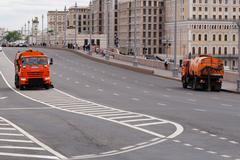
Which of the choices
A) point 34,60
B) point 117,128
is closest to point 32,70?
point 34,60

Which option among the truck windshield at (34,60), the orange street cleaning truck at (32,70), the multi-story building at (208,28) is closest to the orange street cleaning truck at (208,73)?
the orange street cleaning truck at (32,70)

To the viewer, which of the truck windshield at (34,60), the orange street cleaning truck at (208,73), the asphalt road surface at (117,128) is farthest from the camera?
the orange street cleaning truck at (208,73)

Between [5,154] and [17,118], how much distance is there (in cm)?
998

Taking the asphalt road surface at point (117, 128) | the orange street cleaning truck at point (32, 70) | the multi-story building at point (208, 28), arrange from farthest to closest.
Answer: the multi-story building at point (208, 28)
the orange street cleaning truck at point (32, 70)
the asphalt road surface at point (117, 128)

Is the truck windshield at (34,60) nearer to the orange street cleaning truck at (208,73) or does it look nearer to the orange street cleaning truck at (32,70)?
the orange street cleaning truck at (32,70)

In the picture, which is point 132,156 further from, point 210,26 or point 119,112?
point 210,26

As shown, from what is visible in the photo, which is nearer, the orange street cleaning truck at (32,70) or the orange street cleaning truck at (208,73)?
the orange street cleaning truck at (32,70)

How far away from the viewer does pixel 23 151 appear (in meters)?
16.6

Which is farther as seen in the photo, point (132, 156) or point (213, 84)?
point (213, 84)

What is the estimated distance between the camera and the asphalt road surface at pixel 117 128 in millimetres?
16609

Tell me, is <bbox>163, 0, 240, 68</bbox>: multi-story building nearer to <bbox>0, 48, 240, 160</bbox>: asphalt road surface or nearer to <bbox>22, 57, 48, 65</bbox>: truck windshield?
<bbox>22, 57, 48, 65</bbox>: truck windshield

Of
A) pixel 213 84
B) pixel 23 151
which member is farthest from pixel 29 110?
pixel 213 84

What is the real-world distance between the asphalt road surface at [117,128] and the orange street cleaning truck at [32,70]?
6.29 meters

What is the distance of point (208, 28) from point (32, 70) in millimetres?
148604
